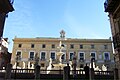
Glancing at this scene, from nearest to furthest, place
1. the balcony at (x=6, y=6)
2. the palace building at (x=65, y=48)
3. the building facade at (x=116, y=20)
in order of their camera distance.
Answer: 1. the balcony at (x=6, y=6)
2. the building facade at (x=116, y=20)
3. the palace building at (x=65, y=48)

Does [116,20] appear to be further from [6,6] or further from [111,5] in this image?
[6,6]

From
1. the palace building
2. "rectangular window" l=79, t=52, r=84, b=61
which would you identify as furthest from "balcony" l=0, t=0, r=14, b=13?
"rectangular window" l=79, t=52, r=84, b=61

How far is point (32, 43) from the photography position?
54250mm

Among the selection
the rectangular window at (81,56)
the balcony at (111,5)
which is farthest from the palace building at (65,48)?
the balcony at (111,5)

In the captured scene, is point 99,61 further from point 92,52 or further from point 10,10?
point 10,10

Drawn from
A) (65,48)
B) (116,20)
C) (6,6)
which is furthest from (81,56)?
(6,6)

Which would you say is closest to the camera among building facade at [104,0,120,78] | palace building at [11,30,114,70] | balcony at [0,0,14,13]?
balcony at [0,0,14,13]

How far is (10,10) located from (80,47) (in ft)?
125

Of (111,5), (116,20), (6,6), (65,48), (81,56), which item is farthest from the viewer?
(65,48)

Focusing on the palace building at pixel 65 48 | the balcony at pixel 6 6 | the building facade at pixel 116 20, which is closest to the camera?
the balcony at pixel 6 6

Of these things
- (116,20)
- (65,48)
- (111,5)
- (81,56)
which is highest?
(111,5)

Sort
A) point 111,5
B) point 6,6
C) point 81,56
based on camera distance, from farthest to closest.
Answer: point 81,56, point 111,5, point 6,6

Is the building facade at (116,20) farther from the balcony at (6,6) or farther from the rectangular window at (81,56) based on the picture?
the rectangular window at (81,56)

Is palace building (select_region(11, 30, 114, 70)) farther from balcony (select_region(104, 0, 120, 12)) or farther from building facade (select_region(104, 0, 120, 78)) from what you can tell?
building facade (select_region(104, 0, 120, 78))
